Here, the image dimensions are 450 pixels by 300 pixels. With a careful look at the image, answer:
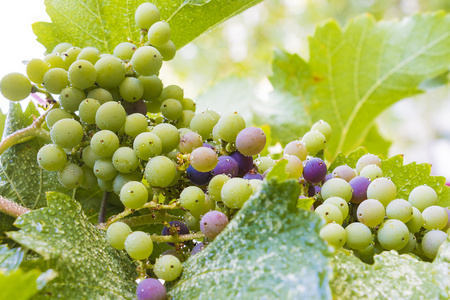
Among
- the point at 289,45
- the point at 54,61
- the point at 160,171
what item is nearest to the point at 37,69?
the point at 54,61

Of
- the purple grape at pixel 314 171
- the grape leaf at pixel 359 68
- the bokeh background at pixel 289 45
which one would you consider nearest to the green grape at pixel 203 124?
the purple grape at pixel 314 171

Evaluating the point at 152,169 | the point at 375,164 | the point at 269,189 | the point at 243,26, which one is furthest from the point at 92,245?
the point at 243,26

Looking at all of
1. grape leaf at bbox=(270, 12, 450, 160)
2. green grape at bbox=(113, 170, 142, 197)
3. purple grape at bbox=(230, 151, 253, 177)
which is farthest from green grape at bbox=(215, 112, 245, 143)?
grape leaf at bbox=(270, 12, 450, 160)

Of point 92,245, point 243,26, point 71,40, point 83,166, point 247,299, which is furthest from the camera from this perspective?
point 243,26

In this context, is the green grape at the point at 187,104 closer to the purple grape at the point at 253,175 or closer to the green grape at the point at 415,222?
the purple grape at the point at 253,175

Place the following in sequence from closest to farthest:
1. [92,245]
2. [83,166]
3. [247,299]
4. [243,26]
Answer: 1. [247,299]
2. [92,245]
3. [83,166]
4. [243,26]

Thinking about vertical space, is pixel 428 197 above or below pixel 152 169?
above

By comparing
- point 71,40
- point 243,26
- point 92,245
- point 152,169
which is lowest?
point 92,245

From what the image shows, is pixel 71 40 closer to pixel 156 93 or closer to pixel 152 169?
pixel 156 93
